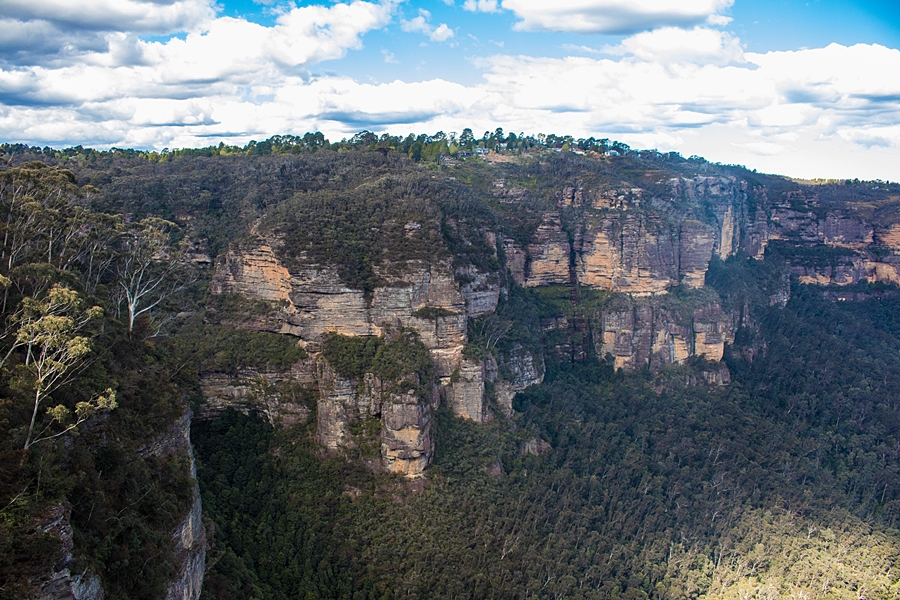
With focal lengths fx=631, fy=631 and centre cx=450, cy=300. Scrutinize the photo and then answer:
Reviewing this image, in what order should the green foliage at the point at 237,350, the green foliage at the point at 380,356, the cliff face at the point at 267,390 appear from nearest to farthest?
the green foliage at the point at 380,356 < the green foliage at the point at 237,350 < the cliff face at the point at 267,390

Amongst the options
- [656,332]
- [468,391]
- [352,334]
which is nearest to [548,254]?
[656,332]

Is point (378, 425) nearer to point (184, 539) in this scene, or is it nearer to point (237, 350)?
point (237, 350)

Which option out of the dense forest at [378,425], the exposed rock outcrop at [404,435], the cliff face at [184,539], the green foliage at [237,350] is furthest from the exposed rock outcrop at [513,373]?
the cliff face at [184,539]

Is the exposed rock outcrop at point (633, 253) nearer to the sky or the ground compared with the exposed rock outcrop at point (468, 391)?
nearer to the sky

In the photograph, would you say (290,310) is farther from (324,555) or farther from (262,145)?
(262,145)

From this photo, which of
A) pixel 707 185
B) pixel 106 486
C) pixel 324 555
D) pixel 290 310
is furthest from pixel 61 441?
pixel 707 185

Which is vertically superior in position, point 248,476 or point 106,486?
point 106,486

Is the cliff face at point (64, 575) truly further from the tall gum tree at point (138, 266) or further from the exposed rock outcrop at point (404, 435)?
the exposed rock outcrop at point (404, 435)

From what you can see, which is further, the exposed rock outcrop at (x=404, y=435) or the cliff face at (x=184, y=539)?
the exposed rock outcrop at (x=404, y=435)
